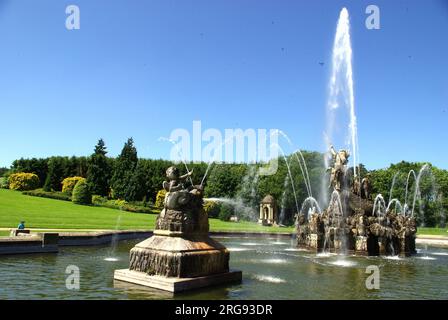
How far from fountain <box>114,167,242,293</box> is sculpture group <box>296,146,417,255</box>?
1393 cm

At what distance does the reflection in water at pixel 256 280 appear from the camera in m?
11.5

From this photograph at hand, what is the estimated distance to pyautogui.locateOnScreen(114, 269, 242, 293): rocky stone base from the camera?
37.4 feet

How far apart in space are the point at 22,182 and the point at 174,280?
7728cm

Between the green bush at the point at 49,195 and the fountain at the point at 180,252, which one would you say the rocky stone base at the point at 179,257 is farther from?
the green bush at the point at 49,195

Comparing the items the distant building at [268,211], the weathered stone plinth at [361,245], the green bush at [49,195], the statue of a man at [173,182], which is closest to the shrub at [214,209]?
the distant building at [268,211]

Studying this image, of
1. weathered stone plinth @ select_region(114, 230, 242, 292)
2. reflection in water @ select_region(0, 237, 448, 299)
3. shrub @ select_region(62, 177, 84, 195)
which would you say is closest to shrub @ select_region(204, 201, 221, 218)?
shrub @ select_region(62, 177, 84, 195)

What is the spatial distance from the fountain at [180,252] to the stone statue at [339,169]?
16449 mm

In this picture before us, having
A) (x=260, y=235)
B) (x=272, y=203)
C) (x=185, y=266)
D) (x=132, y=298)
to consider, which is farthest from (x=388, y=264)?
(x=272, y=203)

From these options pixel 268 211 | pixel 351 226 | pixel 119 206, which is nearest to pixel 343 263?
pixel 351 226

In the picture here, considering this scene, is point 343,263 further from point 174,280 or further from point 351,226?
point 174,280

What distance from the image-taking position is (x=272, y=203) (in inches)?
2849

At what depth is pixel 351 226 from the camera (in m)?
26.4

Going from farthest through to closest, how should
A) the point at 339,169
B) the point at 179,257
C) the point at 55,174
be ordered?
the point at 55,174
the point at 339,169
the point at 179,257
